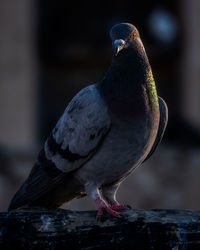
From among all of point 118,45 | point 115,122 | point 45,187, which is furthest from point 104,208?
point 118,45

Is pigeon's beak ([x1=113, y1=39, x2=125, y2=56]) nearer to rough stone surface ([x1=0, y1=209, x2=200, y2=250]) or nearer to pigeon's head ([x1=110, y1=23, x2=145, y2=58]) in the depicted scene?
pigeon's head ([x1=110, y1=23, x2=145, y2=58])

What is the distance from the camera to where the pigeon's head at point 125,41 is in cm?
436

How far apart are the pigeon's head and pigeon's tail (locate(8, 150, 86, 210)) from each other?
1011 mm

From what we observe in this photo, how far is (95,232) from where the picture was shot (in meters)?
3.79

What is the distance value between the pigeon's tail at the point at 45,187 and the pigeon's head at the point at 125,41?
3.32 ft

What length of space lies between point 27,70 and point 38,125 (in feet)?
9.82

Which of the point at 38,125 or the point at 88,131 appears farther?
the point at 38,125

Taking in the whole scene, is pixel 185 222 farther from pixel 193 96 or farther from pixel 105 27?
pixel 105 27

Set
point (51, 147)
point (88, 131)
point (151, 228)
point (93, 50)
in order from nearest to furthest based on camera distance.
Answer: point (151, 228) → point (88, 131) → point (51, 147) → point (93, 50)

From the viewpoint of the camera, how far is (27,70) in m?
13.7

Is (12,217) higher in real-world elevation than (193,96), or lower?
higher

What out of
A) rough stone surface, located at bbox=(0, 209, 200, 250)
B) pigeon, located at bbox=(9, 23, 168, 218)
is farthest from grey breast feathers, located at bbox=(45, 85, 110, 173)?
rough stone surface, located at bbox=(0, 209, 200, 250)

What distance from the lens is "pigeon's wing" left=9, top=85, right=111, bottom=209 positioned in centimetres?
450

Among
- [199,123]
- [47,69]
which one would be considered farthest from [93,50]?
[199,123]
